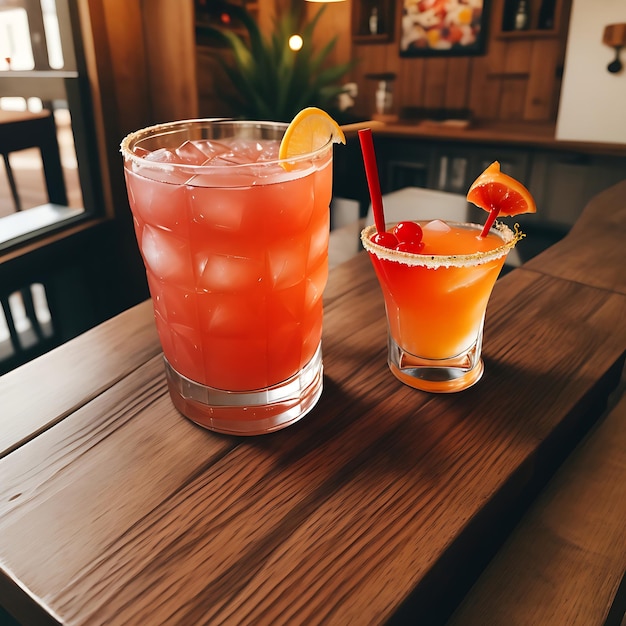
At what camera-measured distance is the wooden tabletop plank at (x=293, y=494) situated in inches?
20.7

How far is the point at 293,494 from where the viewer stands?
0.63m

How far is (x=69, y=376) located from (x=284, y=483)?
42 cm

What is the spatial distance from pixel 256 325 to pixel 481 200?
39cm

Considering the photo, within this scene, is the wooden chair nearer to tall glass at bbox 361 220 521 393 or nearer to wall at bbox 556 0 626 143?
tall glass at bbox 361 220 521 393

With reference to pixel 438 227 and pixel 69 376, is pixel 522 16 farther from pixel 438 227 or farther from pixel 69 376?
pixel 69 376

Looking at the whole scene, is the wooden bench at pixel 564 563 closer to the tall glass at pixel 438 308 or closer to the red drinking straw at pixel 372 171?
the tall glass at pixel 438 308

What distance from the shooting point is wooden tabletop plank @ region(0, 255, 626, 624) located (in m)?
0.53

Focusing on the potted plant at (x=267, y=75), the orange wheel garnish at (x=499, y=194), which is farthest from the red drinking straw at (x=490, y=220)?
the potted plant at (x=267, y=75)

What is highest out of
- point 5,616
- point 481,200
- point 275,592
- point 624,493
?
point 481,200

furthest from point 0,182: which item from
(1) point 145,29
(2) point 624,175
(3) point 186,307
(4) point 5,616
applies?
(2) point 624,175

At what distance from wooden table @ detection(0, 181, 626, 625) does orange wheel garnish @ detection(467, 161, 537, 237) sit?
23 centimetres

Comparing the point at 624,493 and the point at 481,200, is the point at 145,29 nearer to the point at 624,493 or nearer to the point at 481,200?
the point at 481,200

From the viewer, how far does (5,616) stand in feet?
3.36

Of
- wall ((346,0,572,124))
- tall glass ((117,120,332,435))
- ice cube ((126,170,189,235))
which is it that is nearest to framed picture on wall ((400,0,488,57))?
wall ((346,0,572,124))
